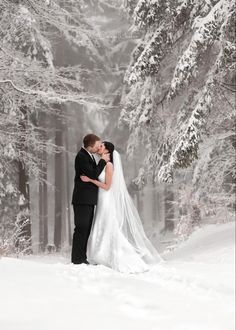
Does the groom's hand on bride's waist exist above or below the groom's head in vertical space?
below

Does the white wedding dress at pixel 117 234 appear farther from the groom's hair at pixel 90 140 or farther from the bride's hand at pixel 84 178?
the groom's hair at pixel 90 140

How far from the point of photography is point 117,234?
7812 millimetres

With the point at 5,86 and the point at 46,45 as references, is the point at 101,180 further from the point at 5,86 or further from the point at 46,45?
the point at 46,45

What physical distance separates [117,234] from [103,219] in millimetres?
334

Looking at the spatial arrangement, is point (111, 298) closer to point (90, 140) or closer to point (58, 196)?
point (90, 140)

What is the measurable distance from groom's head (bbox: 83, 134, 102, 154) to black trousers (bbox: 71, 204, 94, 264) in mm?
882

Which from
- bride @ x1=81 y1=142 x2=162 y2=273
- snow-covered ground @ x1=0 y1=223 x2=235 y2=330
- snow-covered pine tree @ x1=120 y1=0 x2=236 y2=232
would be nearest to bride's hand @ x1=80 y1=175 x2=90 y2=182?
bride @ x1=81 y1=142 x2=162 y2=273

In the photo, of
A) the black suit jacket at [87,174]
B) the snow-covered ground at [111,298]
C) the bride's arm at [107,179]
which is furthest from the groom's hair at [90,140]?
the snow-covered ground at [111,298]

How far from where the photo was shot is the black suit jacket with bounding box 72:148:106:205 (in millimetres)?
7672

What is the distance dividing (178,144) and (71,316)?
6.12m

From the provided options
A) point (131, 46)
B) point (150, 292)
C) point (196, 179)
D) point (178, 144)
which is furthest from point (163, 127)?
point (131, 46)

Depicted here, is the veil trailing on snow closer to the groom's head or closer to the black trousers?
the groom's head

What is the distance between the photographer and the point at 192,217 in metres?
16.2

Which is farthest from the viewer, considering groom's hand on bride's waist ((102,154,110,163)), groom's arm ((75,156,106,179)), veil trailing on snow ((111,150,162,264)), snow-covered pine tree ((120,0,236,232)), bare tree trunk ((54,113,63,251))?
bare tree trunk ((54,113,63,251))
